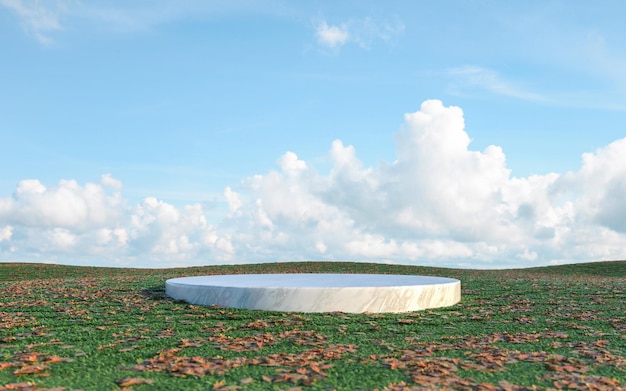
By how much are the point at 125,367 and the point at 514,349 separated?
472 centimetres

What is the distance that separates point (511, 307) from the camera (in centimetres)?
1129

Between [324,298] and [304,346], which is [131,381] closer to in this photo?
[304,346]

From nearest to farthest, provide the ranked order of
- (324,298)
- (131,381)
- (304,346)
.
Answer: (131,381) → (304,346) → (324,298)

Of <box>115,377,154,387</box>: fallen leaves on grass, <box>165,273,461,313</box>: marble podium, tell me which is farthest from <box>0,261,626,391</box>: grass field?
<box>165,273,461,313</box>: marble podium

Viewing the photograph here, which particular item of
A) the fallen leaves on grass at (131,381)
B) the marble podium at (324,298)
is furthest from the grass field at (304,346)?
the marble podium at (324,298)

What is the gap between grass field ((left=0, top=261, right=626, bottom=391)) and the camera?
5590 mm

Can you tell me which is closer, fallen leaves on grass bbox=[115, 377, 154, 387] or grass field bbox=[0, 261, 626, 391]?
fallen leaves on grass bbox=[115, 377, 154, 387]

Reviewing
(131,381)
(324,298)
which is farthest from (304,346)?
(324,298)

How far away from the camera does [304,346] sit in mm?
7098

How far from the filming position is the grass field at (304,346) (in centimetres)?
559

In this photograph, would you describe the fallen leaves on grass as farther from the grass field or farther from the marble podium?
the marble podium

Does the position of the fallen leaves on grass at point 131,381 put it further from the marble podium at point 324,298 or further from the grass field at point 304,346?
the marble podium at point 324,298

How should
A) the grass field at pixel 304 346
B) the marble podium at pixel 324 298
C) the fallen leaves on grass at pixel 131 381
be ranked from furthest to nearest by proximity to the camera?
the marble podium at pixel 324 298 < the grass field at pixel 304 346 < the fallen leaves on grass at pixel 131 381

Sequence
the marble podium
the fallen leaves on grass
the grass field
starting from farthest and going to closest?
the marble podium → the grass field → the fallen leaves on grass
